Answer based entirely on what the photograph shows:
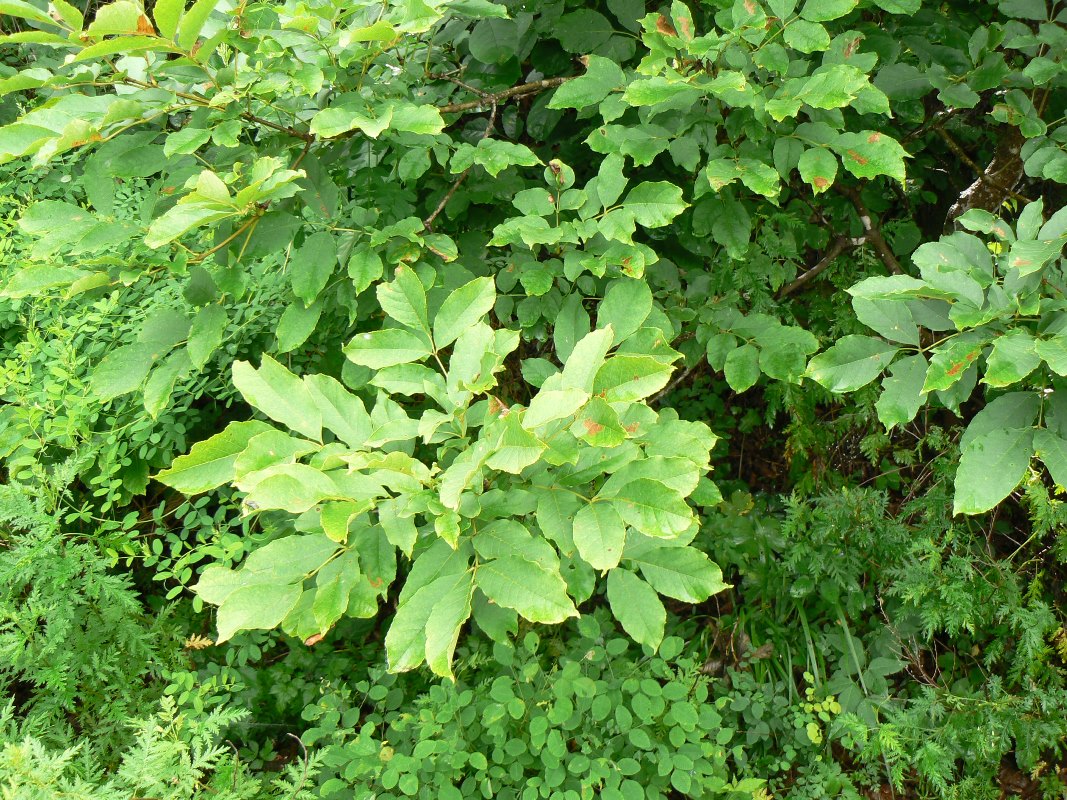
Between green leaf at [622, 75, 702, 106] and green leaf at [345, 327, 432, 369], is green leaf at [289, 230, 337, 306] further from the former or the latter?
green leaf at [622, 75, 702, 106]

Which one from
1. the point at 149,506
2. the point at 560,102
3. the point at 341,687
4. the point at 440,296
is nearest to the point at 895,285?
the point at 560,102

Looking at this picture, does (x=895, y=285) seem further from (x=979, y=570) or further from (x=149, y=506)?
(x=149, y=506)

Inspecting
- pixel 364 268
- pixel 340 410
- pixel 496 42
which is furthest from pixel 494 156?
pixel 340 410

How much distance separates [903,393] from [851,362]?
0.34 feet

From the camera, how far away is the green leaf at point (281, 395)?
932 millimetres

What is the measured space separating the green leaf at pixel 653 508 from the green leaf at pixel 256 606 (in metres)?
0.39

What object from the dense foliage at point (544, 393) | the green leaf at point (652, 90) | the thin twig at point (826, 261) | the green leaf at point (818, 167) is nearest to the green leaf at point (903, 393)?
→ the dense foliage at point (544, 393)

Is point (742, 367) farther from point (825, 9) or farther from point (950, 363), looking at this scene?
point (825, 9)

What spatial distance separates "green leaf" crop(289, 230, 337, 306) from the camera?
1.32 metres

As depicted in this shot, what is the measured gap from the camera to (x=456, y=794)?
186cm

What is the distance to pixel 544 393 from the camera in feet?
2.78

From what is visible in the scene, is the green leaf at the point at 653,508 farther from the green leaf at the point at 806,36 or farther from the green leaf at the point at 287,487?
the green leaf at the point at 806,36

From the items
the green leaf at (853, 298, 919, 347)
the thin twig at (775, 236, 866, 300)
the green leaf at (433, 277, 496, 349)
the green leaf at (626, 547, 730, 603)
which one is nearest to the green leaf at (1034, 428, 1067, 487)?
the green leaf at (853, 298, 919, 347)

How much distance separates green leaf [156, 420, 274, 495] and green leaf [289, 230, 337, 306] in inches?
17.5
